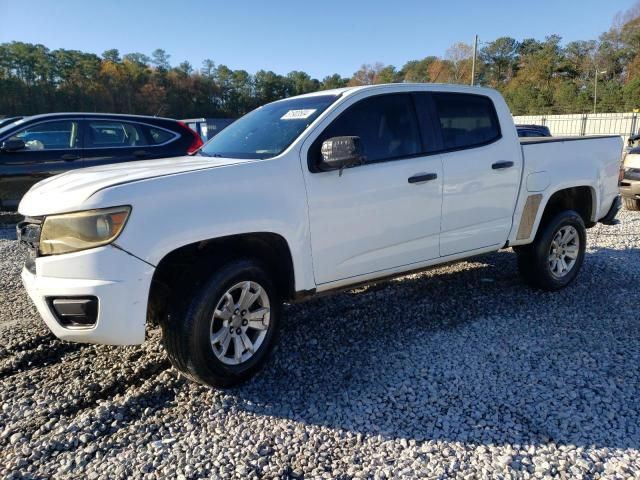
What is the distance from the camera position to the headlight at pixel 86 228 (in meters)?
2.62

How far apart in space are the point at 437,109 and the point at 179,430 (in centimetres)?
313

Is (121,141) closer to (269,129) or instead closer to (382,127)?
(269,129)

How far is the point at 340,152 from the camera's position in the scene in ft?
10.5

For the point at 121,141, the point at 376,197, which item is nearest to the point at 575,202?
the point at 376,197

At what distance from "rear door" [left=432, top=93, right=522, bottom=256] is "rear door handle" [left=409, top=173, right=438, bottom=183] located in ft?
0.55

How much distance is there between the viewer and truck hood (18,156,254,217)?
2.71 metres

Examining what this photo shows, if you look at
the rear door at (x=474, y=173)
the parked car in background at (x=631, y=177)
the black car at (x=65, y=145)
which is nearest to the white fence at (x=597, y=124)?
the parked car in background at (x=631, y=177)

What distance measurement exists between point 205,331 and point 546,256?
344 cm

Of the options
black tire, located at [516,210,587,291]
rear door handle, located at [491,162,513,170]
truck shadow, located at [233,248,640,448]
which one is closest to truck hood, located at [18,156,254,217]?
truck shadow, located at [233,248,640,448]

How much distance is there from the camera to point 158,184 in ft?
9.05

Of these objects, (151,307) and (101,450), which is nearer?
(101,450)

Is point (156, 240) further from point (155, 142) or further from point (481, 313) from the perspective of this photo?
point (155, 142)

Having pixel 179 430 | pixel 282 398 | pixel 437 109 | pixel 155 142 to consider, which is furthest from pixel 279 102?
pixel 155 142

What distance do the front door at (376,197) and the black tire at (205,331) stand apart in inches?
21.9
